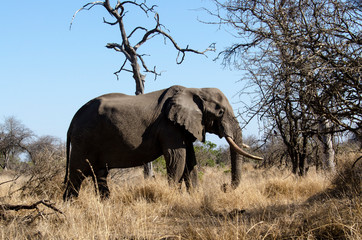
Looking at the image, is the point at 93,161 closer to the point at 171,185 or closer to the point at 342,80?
the point at 171,185

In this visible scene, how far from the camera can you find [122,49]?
12.2 m

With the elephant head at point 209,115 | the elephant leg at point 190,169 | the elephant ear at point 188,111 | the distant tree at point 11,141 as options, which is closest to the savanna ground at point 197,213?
the elephant leg at point 190,169

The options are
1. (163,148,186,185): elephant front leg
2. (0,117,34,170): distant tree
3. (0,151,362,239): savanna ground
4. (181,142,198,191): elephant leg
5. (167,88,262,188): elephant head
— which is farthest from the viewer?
(0,117,34,170): distant tree

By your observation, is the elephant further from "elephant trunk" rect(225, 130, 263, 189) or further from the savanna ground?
the savanna ground

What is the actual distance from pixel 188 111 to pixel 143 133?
948 millimetres

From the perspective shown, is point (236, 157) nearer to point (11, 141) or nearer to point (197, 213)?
point (197, 213)

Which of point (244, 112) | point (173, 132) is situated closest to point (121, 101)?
point (173, 132)

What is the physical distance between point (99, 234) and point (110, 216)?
0.90 meters

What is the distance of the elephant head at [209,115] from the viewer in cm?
813

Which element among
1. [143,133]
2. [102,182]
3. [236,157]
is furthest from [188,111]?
[102,182]

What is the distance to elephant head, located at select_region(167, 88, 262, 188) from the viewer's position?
26.7ft

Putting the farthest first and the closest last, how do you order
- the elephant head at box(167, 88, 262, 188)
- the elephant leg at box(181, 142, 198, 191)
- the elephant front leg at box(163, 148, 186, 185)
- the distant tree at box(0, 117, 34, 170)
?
the distant tree at box(0, 117, 34, 170) → the elephant leg at box(181, 142, 198, 191) → the elephant head at box(167, 88, 262, 188) → the elephant front leg at box(163, 148, 186, 185)

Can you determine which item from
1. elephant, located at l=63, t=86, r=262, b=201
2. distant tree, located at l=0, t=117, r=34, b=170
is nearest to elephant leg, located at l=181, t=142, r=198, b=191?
elephant, located at l=63, t=86, r=262, b=201

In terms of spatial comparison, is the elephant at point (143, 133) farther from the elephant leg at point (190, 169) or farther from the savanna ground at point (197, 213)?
the savanna ground at point (197, 213)
